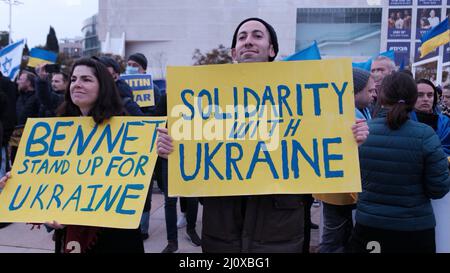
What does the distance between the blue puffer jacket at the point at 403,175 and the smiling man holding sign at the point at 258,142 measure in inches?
25.3

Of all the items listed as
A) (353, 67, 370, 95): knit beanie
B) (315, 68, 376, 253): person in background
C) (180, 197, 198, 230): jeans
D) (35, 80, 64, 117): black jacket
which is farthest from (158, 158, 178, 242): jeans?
(353, 67, 370, 95): knit beanie

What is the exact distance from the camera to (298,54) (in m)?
3.61

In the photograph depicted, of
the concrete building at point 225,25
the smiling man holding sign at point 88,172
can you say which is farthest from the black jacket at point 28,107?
the concrete building at point 225,25

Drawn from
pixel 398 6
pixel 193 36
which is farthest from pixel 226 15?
pixel 398 6

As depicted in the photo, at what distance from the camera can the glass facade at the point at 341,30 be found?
52.1 m

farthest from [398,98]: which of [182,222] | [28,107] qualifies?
[28,107]

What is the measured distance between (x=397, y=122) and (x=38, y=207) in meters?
2.01

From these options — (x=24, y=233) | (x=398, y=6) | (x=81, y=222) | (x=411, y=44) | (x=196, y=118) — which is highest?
(x=398, y=6)

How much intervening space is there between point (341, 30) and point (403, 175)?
53908 millimetres

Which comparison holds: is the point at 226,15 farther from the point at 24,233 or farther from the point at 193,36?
the point at 24,233

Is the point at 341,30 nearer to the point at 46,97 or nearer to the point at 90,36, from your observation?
the point at 90,36

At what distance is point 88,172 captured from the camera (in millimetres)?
2068

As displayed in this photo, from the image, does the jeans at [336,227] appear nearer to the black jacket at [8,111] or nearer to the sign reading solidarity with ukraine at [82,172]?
the sign reading solidarity with ukraine at [82,172]

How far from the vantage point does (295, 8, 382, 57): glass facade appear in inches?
2051
